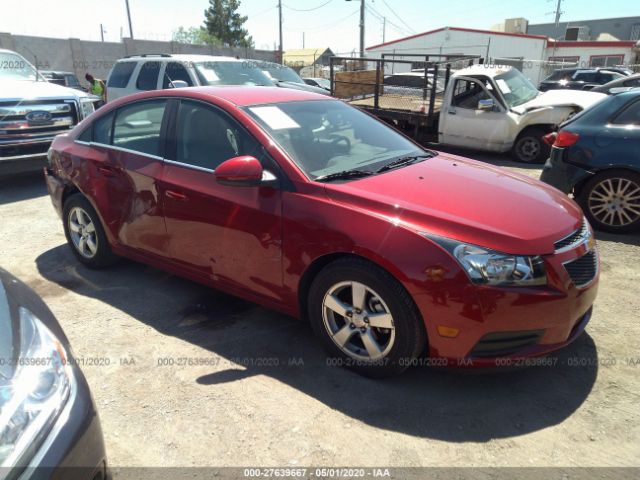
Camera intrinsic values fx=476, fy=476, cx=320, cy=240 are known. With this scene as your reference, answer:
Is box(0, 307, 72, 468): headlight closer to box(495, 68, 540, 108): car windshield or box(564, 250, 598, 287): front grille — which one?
box(564, 250, 598, 287): front grille

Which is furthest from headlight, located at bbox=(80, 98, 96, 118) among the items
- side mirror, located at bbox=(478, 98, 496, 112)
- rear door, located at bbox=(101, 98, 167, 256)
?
side mirror, located at bbox=(478, 98, 496, 112)

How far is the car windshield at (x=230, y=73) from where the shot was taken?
8492 mm

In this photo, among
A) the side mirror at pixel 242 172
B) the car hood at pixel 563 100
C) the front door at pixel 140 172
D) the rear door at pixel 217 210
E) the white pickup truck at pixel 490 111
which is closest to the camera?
the side mirror at pixel 242 172

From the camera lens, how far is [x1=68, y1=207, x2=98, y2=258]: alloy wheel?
437 cm

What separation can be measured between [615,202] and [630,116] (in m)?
0.95

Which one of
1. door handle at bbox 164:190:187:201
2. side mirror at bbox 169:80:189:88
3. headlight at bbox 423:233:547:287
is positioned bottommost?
headlight at bbox 423:233:547:287

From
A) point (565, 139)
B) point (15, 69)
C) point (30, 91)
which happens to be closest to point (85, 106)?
point (30, 91)

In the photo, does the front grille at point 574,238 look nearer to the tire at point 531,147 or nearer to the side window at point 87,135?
the side window at point 87,135

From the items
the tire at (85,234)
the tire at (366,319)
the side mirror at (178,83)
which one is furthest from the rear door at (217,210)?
the side mirror at (178,83)

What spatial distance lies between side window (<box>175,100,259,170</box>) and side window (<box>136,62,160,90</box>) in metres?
6.04

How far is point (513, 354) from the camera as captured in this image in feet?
8.29

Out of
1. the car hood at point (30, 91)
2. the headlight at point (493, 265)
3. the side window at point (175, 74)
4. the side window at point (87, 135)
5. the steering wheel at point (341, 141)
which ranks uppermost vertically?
the side window at point (175, 74)

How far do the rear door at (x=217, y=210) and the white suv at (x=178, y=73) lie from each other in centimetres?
511

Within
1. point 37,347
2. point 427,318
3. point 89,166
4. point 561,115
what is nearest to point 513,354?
point 427,318
